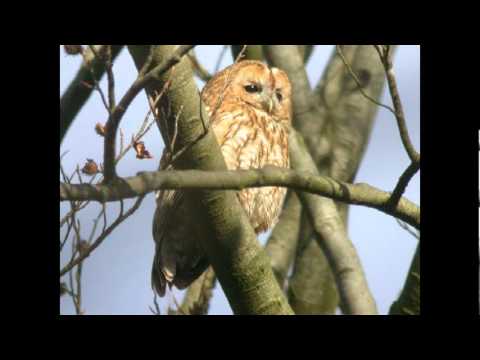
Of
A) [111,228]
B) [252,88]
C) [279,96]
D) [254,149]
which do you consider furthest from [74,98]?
[279,96]

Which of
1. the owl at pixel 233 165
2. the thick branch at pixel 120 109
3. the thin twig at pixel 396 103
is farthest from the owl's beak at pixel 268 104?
the thick branch at pixel 120 109

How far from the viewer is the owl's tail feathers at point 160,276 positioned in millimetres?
4676

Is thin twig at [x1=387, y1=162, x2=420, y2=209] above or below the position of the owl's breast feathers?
below

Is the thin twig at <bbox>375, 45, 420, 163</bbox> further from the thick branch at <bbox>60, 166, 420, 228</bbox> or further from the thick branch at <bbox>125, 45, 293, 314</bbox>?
the thick branch at <bbox>125, 45, 293, 314</bbox>

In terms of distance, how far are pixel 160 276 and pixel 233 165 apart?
28.1 inches

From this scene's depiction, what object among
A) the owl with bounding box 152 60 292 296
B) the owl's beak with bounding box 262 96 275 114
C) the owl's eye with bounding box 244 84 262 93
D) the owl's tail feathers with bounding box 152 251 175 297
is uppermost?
the owl's eye with bounding box 244 84 262 93

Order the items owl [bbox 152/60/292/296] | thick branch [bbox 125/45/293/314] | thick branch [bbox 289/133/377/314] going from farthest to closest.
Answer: owl [bbox 152/60/292/296] < thick branch [bbox 289/133/377/314] < thick branch [bbox 125/45/293/314]

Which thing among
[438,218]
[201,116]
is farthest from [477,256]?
[201,116]

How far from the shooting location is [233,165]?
14.8 feet

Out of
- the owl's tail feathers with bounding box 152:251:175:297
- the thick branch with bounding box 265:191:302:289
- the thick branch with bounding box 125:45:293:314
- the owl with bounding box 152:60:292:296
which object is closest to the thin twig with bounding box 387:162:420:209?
the thick branch with bounding box 125:45:293:314

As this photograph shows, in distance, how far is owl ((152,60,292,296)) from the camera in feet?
15.1

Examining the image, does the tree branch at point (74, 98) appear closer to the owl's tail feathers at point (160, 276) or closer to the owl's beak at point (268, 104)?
the owl's tail feathers at point (160, 276)

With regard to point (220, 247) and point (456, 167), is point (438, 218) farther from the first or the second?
point (220, 247)
